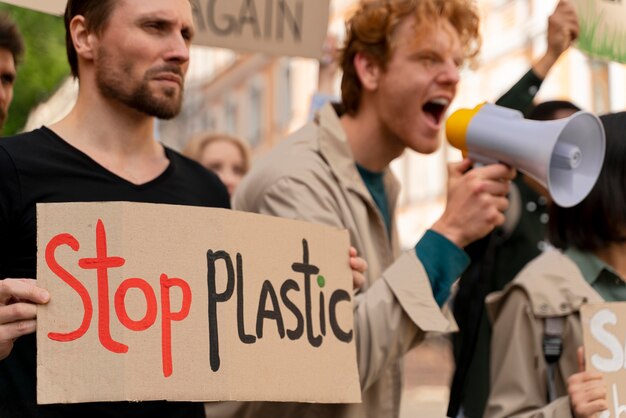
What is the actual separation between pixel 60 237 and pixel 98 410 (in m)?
0.37

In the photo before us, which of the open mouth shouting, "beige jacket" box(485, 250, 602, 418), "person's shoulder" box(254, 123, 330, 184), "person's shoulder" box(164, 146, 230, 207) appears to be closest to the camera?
"person's shoulder" box(164, 146, 230, 207)

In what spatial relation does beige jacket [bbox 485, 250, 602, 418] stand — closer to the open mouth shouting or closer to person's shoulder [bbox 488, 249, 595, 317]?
person's shoulder [bbox 488, 249, 595, 317]

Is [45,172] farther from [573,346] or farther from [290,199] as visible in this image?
[573,346]

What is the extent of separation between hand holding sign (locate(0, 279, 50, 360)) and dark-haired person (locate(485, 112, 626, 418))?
49.7 inches

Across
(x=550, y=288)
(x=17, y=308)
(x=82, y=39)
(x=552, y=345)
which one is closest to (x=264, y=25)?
(x=82, y=39)

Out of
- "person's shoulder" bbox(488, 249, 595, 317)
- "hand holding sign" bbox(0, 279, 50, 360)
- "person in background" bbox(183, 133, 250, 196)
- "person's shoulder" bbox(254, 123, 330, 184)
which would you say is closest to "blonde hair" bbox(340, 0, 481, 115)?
"person's shoulder" bbox(254, 123, 330, 184)

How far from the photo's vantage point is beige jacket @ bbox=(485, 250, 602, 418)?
3150 mm

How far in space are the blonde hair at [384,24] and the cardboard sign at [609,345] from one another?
90 cm

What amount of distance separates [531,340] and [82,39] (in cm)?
131

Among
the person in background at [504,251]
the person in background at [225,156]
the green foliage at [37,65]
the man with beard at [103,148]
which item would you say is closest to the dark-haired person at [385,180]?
the person in background at [504,251]

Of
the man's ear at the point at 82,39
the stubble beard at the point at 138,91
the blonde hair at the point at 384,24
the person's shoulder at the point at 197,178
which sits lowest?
the person's shoulder at the point at 197,178

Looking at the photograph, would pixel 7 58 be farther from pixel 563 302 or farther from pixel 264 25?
pixel 563 302

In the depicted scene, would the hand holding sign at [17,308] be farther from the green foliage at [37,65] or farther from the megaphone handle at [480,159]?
the green foliage at [37,65]

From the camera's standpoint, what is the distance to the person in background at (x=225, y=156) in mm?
6176
